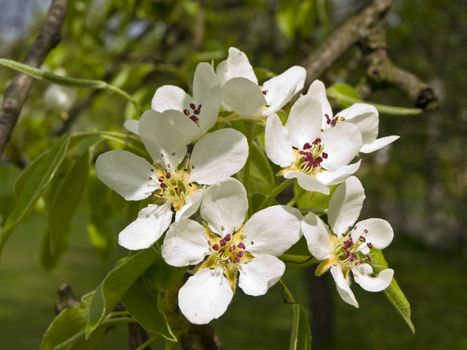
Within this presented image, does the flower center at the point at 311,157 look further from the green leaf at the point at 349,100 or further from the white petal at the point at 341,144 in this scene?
the green leaf at the point at 349,100


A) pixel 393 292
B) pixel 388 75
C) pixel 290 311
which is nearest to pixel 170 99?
pixel 393 292

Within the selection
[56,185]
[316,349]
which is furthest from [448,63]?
[56,185]

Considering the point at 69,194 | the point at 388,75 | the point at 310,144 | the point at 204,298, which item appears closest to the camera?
the point at 204,298

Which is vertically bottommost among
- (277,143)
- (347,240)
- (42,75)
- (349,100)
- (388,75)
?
(388,75)

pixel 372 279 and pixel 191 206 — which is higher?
pixel 191 206

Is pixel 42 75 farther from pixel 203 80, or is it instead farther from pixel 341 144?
pixel 341 144

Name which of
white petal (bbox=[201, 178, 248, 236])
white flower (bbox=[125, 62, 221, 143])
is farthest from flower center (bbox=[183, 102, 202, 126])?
white petal (bbox=[201, 178, 248, 236])

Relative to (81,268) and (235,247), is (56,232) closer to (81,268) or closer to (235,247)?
(235,247)
